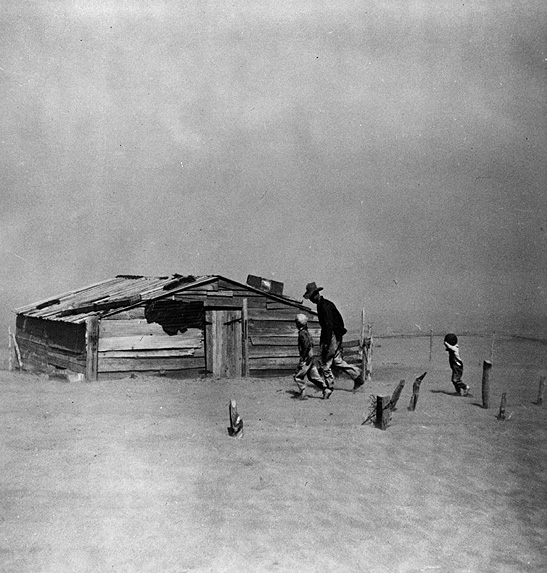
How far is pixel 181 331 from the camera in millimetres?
16109

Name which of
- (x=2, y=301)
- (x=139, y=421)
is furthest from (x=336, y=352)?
(x=2, y=301)

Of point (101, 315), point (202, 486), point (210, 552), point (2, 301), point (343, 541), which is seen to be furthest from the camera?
point (2, 301)

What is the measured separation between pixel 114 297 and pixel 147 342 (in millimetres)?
2772

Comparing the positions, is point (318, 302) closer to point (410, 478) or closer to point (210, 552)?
point (410, 478)

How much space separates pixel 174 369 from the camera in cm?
1595

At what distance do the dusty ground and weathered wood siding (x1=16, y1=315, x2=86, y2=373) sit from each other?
15.4 ft

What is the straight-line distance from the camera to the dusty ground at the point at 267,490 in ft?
17.3

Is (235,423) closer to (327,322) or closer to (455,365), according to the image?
(327,322)

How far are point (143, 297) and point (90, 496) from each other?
992 cm

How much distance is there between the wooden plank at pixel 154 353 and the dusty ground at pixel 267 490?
4.11 m

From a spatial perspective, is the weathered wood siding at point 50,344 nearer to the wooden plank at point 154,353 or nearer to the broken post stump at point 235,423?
the wooden plank at point 154,353

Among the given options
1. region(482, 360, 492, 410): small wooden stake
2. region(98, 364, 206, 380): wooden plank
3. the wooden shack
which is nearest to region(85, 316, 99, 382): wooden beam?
the wooden shack

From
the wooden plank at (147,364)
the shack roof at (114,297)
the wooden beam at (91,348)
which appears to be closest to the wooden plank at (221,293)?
the shack roof at (114,297)

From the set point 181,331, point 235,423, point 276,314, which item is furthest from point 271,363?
point 235,423
